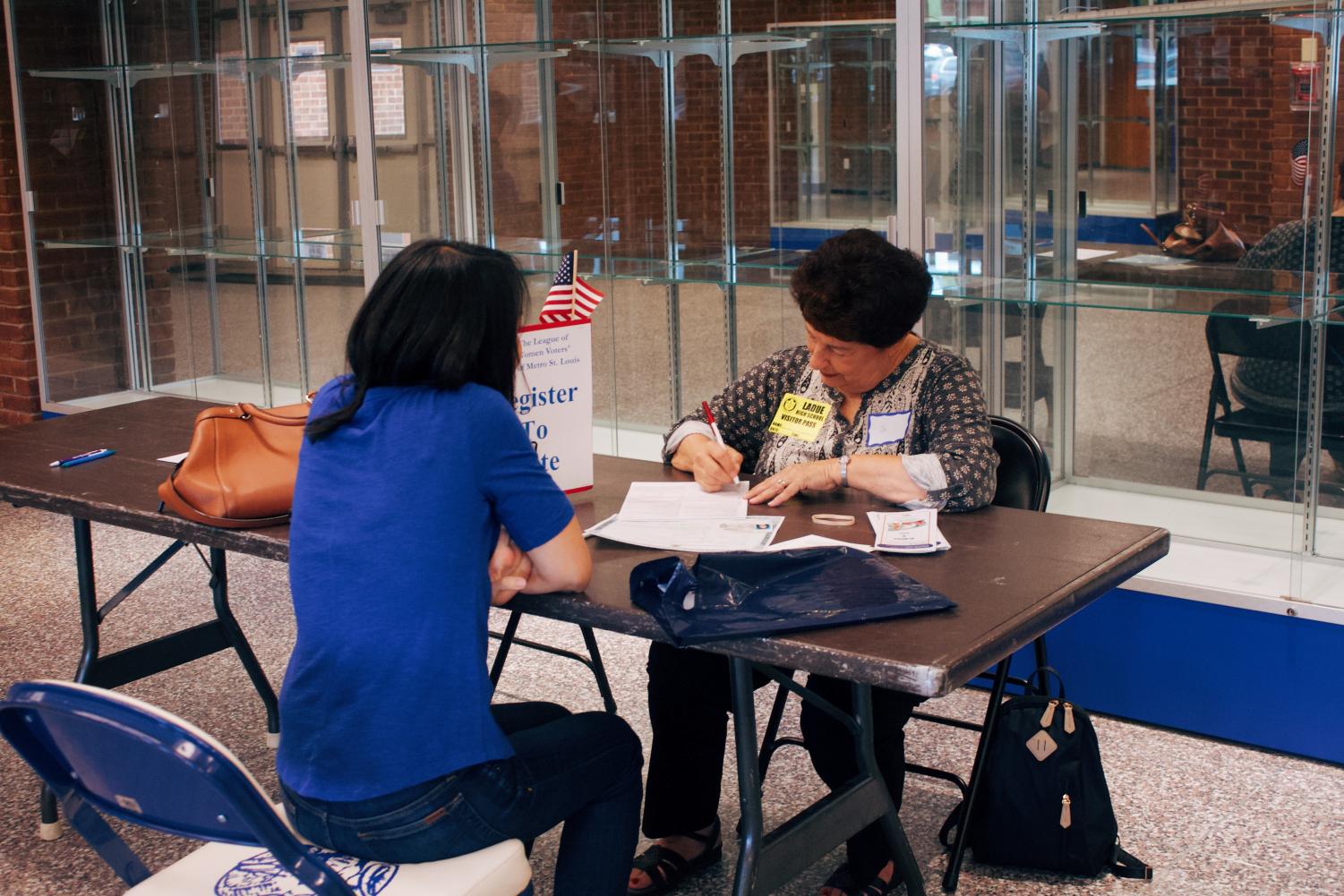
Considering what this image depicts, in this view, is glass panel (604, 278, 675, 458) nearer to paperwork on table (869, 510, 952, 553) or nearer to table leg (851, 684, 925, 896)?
paperwork on table (869, 510, 952, 553)

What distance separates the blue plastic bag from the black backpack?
2.17ft

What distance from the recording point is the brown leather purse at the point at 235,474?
2469 mm

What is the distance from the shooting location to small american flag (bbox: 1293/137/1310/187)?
322 centimetres

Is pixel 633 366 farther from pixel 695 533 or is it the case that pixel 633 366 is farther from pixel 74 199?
pixel 74 199

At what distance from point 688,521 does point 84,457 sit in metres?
1.41

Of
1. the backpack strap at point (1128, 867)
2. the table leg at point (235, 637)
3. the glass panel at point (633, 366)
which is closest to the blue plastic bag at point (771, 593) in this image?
the backpack strap at point (1128, 867)

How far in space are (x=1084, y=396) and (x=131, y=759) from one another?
2.83 m

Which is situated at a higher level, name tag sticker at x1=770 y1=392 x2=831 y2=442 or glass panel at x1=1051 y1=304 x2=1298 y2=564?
name tag sticker at x1=770 y1=392 x2=831 y2=442

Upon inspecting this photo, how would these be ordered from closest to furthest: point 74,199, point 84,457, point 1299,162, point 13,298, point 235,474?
point 235,474 → point 84,457 → point 1299,162 → point 74,199 → point 13,298

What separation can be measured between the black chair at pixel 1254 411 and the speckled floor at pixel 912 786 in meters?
0.62

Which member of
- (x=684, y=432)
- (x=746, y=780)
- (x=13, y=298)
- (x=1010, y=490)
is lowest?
(x=746, y=780)

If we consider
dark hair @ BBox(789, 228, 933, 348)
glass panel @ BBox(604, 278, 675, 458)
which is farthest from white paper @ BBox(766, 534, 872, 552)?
glass panel @ BBox(604, 278, 675, 458)

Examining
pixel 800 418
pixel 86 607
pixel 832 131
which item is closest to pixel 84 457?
pixel 86 607

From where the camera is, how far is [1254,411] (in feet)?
11.4
